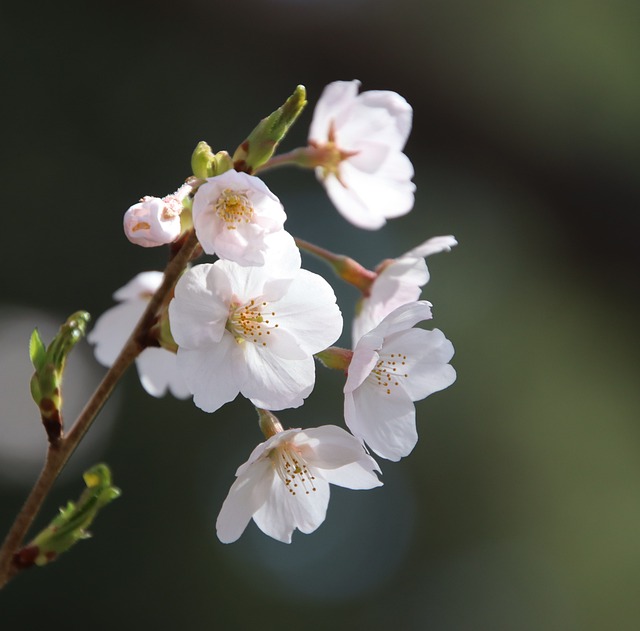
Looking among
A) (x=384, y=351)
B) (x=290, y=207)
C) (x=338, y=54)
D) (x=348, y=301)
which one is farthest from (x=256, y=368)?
(x=338, y=54)

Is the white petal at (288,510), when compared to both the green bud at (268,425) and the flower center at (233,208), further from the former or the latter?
the flower center at (233,208)

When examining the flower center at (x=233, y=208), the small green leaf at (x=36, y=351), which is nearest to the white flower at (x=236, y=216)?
the flower center at (x=233, y=208)

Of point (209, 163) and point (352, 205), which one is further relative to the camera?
point (352, 205)

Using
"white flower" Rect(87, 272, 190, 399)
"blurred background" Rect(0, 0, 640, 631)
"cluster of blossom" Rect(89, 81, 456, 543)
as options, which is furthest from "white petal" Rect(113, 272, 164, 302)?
"blurred background" Rect(0, 0, 640, 631)

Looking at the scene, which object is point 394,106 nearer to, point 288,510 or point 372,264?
point 288,510

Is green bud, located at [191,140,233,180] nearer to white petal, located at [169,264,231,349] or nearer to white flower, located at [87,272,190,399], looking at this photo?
white petal, located at [169,264,231,349]

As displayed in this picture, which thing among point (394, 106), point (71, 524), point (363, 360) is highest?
point (394, 106)

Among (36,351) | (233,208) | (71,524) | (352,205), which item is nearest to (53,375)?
(36,351)
